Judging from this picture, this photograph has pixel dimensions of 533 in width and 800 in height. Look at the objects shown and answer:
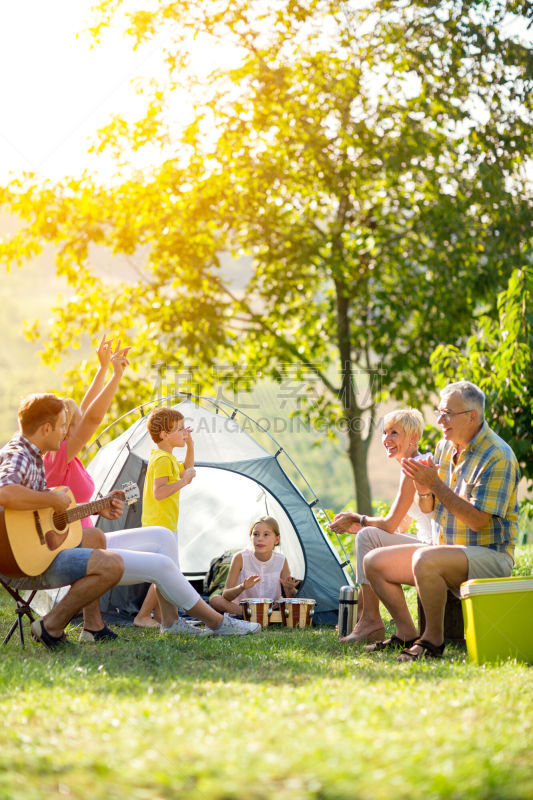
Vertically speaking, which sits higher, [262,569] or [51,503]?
[51,503]

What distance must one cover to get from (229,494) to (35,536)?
10.5ft

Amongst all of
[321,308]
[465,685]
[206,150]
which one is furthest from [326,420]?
[465,685]

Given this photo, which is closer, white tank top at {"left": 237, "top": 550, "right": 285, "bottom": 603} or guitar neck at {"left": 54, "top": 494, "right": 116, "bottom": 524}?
guitar neck at {"left": 54, "top": 494, "right": 116, "bottom": 524}

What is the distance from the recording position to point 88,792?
196cm

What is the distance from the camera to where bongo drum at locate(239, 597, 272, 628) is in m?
5.20

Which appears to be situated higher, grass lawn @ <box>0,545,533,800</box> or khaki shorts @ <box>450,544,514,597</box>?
khaki shorts @ <box>450,544,514,597</box>

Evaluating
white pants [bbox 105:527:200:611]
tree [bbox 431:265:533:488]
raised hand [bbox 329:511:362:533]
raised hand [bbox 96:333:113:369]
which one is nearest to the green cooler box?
raised hand [bbox 329:511:362:533]

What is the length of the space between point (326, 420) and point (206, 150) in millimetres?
4079

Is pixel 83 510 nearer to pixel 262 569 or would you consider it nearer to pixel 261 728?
pixel 262 569

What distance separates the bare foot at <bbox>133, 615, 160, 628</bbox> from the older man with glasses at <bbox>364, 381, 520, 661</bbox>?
1.59 meters

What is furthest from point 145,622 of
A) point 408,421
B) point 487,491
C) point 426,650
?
point 487,491

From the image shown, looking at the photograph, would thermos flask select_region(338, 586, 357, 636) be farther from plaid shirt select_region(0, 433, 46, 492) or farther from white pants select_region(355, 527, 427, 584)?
plaid shirt select_region(0, 433, 46, 492)

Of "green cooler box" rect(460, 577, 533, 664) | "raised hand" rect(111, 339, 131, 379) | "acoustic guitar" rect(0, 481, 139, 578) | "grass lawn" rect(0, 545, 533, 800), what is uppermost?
"raised hand" rect(111, 339, 131, 379)

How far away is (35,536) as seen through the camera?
3857mm
